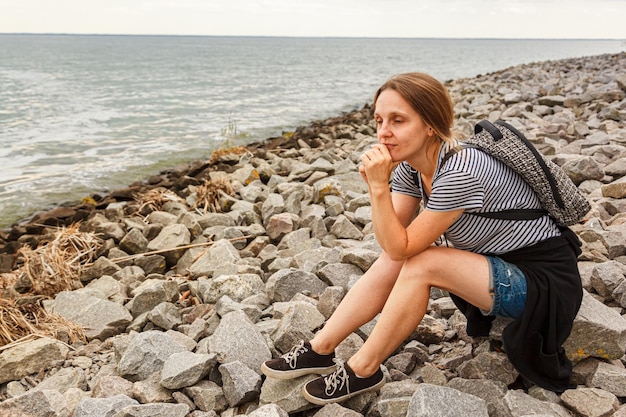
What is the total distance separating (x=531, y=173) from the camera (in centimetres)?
242

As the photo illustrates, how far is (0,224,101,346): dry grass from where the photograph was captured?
3800mm

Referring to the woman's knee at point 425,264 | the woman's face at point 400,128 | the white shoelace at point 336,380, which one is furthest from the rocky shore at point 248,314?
the woman's face at point 400,128

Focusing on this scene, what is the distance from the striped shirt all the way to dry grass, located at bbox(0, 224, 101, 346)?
2.70m

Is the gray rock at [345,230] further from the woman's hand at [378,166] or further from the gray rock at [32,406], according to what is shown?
the gray rock at [32,406]

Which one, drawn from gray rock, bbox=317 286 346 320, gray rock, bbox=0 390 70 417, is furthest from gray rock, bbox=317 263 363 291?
gray rock, bbox=0 390 70 417

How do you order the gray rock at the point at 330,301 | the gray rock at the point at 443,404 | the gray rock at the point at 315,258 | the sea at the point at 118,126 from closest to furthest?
1. the gray rock at the point at 443,404
2. the gray rock at the point at 330,301
3. the gray rock at the point at 315,258
4. the sea at the point at 118,126

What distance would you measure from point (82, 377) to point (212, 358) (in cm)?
90

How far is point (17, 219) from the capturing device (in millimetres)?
8031

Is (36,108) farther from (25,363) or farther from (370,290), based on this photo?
(370,290)

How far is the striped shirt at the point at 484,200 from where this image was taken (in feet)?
7.70

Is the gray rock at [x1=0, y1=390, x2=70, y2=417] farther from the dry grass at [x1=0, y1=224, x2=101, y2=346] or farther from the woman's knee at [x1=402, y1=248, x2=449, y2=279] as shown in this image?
the woman's knee at [x1=402, y1=248, x2=449, y2=279]

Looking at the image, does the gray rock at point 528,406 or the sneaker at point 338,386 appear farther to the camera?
the sneaker at point 338,386

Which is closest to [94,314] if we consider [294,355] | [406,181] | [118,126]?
[294,355]

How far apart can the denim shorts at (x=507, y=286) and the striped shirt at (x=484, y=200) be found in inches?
3.7
